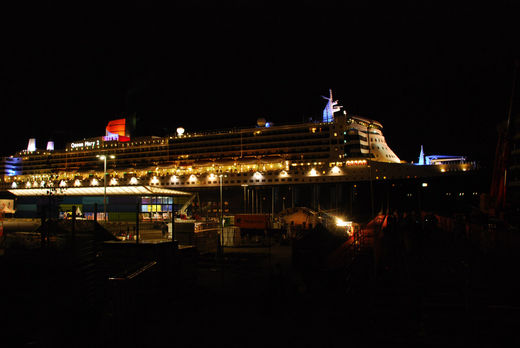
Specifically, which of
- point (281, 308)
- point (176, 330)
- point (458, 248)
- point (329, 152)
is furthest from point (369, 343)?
point (329, 152)

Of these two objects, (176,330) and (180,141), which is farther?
(180,141)

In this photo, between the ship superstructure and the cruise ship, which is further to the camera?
the ship superstructure

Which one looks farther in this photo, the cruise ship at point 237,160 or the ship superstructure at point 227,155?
the ship superstructure at point 227,155

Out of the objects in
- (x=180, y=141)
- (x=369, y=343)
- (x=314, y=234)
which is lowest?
(x=369, y=343)

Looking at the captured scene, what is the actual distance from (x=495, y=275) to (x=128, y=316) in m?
10.0

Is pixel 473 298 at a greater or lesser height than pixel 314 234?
lesser

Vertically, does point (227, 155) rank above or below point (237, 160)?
above

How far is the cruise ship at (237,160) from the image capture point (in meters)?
50.5

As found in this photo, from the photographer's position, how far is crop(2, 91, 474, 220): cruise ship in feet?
166

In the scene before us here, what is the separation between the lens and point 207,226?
2528 cm

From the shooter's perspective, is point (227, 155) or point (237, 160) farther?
point (227, 155)

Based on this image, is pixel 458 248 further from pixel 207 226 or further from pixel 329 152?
pixel 329 152

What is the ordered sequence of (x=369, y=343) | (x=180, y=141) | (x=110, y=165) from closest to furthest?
1. (x=369, y=343)
2. (x=180, y=141)
3. (x=110, y=165)

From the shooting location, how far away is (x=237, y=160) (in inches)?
2384
